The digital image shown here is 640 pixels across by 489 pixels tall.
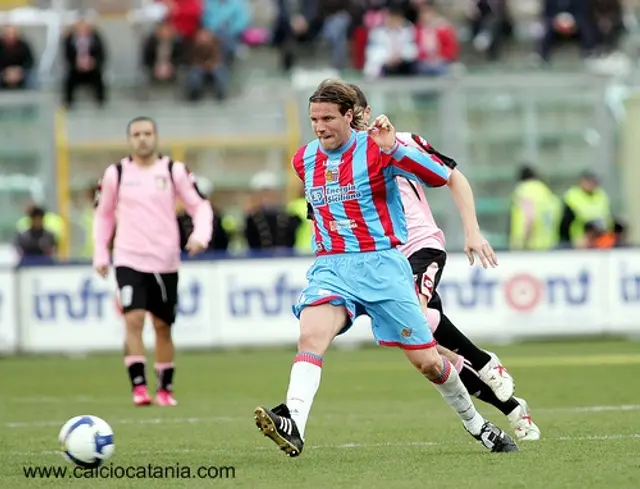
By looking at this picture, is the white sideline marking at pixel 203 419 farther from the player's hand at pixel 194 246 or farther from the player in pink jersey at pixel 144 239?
the player's hand at pixel 194 246

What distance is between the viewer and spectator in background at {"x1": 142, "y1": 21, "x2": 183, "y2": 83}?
25906mm

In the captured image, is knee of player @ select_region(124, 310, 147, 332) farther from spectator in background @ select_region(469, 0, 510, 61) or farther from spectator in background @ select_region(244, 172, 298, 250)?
spectator in background @ select_region(469, 0, 510, 61)

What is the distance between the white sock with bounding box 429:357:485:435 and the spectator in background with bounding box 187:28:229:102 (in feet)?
56.6

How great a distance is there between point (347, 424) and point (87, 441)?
324cm

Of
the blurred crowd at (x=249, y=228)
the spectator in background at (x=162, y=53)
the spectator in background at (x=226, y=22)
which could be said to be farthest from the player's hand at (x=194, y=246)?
the spectator in background at (x=226, y=22)

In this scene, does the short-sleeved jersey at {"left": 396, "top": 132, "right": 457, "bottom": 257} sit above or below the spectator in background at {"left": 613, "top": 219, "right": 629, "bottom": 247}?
above

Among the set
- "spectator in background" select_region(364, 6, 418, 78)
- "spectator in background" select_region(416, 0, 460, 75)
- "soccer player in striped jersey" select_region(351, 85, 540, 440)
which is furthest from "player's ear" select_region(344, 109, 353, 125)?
"spectator in background" select_region(416, 0, 460, 75)

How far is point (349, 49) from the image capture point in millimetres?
26922

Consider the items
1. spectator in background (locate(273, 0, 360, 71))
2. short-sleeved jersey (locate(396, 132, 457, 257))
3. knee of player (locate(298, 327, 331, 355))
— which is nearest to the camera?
knee of player (locate(298, 327, 331, 355))

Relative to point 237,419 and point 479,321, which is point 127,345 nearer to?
point 237,419

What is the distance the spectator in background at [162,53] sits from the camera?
1020 inches

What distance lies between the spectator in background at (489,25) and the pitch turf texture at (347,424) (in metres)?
9.70

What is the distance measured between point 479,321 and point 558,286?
1.10m

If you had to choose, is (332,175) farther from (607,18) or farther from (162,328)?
(607,18)
